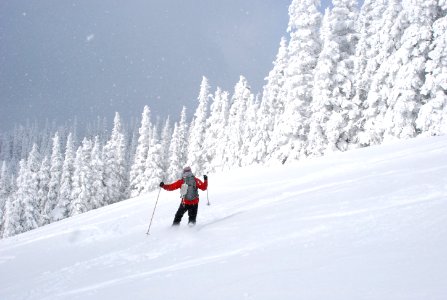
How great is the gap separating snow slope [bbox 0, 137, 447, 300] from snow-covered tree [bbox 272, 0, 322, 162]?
655 inches

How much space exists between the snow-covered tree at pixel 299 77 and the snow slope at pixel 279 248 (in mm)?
16629

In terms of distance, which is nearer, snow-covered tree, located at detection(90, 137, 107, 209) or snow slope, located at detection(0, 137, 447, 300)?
snow slope, located at detection(0, 137, 447, 300)

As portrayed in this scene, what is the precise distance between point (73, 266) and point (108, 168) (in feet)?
162

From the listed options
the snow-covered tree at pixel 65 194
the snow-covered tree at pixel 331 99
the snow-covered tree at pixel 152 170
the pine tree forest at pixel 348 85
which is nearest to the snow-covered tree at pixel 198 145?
the snow-covered tree at pixel 152 170

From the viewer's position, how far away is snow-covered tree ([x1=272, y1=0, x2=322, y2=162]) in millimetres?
30656

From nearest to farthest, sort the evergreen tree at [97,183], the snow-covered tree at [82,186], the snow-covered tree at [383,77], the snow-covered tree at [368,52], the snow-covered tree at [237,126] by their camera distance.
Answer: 1. the snow-covered tree at [383,77]
2. the snow-covered tree at [368,52]
3. the snow-covered tree at [82,186]
4. the evergreen tree at [97,183]
5. the snow-covered tree at [237,126]

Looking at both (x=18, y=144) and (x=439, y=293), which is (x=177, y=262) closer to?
(x=439, y=293)

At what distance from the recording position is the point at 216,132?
202ft

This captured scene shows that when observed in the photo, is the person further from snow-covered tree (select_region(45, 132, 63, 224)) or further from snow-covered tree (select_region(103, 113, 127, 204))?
snow-covered tree (select_region(45, 132, 63, 224))

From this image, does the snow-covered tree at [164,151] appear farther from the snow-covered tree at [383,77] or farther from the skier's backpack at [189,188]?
the skier's backpack at [189,188]

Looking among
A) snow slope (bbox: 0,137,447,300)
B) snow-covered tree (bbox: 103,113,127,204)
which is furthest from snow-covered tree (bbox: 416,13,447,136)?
snow-covered tree (bbox: 103,113,127,204)

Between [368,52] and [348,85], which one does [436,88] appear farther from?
[368,52]

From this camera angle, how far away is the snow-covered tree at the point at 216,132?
5853 cm

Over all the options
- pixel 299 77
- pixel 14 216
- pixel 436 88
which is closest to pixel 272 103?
pixel 299 77
